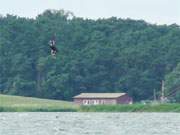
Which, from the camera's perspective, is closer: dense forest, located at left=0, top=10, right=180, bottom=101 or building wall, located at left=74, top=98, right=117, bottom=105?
building wall, located at left=74, top=98, right=117, bottom=105

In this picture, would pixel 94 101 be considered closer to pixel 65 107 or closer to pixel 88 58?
pixel 88 58

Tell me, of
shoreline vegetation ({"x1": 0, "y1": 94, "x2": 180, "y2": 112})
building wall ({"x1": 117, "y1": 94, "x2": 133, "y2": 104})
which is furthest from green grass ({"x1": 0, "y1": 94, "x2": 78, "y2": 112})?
building wall ({"x1": 117, "y1": 94, "x2": 133, "y2": 104})

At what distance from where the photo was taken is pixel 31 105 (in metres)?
125

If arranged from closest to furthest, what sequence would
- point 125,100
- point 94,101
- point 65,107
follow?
point 65,107
point 125,100
point 94,101

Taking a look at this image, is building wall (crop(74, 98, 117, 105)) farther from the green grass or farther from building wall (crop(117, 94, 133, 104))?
the green grass

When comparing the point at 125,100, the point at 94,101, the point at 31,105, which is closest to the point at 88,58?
the point at 94,101

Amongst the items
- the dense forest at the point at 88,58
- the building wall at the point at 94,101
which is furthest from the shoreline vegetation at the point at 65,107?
the dense forest at the point at 88,58

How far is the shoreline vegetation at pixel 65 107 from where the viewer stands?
116312 millimetres

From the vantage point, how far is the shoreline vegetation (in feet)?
382

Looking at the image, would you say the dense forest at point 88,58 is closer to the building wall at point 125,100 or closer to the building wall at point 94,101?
the building wall at point 125,100

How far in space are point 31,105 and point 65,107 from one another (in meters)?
3.40

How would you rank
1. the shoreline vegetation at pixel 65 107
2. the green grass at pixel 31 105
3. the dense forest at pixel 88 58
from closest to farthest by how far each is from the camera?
the shoreline vegetation at pixel 65 107
the green grass at pixel 31 105
the dense forest at pixel 88 58

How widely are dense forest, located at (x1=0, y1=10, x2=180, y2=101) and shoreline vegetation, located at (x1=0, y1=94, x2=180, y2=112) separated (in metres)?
9.43

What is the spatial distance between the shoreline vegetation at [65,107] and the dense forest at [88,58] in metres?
9.43
